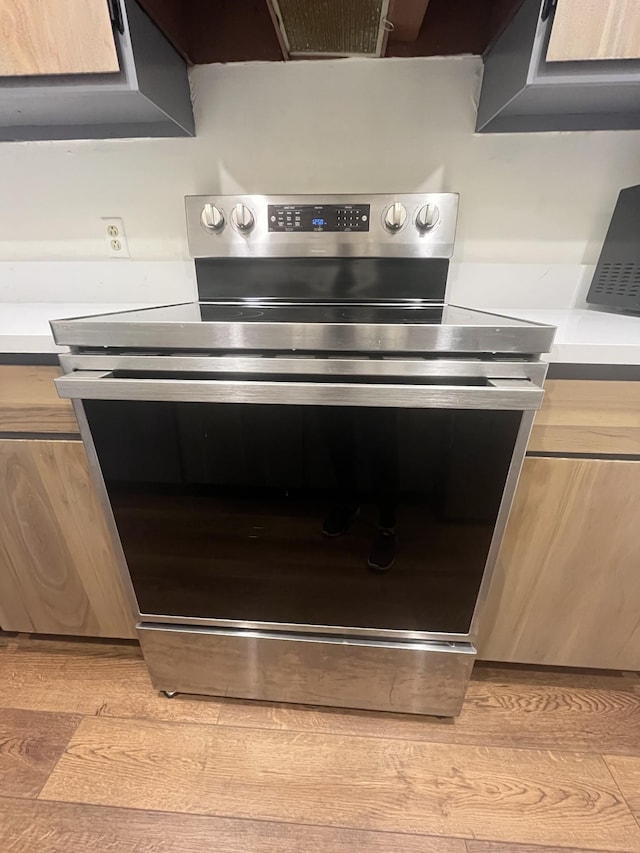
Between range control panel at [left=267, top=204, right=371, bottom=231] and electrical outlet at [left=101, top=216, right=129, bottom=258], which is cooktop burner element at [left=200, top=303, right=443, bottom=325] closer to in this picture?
range control panel at [left=267, top=204, right=371, bottom=231]

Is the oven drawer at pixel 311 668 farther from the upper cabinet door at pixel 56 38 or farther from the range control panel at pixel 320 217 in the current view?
the upper cabinet door at pixel 56 38

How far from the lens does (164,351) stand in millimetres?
682

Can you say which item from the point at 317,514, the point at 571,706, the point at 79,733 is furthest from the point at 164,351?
the point at 571,706

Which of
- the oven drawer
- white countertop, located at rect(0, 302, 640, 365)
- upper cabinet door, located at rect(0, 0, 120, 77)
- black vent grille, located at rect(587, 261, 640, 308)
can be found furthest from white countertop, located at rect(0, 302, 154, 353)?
black vent grille, located at rect(587, 261, 640, 308)

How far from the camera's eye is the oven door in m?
0.63

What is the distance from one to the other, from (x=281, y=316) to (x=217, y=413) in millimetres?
263

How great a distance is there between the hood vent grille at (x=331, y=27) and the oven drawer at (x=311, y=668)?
50.3 inches

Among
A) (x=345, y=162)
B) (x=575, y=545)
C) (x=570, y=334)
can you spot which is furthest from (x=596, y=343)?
(x=345, y=162)

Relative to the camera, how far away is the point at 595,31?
26.4 inches

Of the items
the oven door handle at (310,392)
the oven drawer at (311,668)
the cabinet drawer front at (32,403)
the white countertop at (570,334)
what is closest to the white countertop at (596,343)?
the white countertop at (570,334)

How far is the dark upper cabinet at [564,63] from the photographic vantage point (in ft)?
2.19

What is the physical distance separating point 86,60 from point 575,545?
1.29 m

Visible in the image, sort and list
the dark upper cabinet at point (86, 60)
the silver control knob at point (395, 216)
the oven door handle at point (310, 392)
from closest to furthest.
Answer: the oven door handle at point (310, 392)
the dark upper cabinet at point (86, 60)
the silver control knob at point (395, 216)

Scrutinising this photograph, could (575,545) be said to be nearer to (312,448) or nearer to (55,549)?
(312,448)
